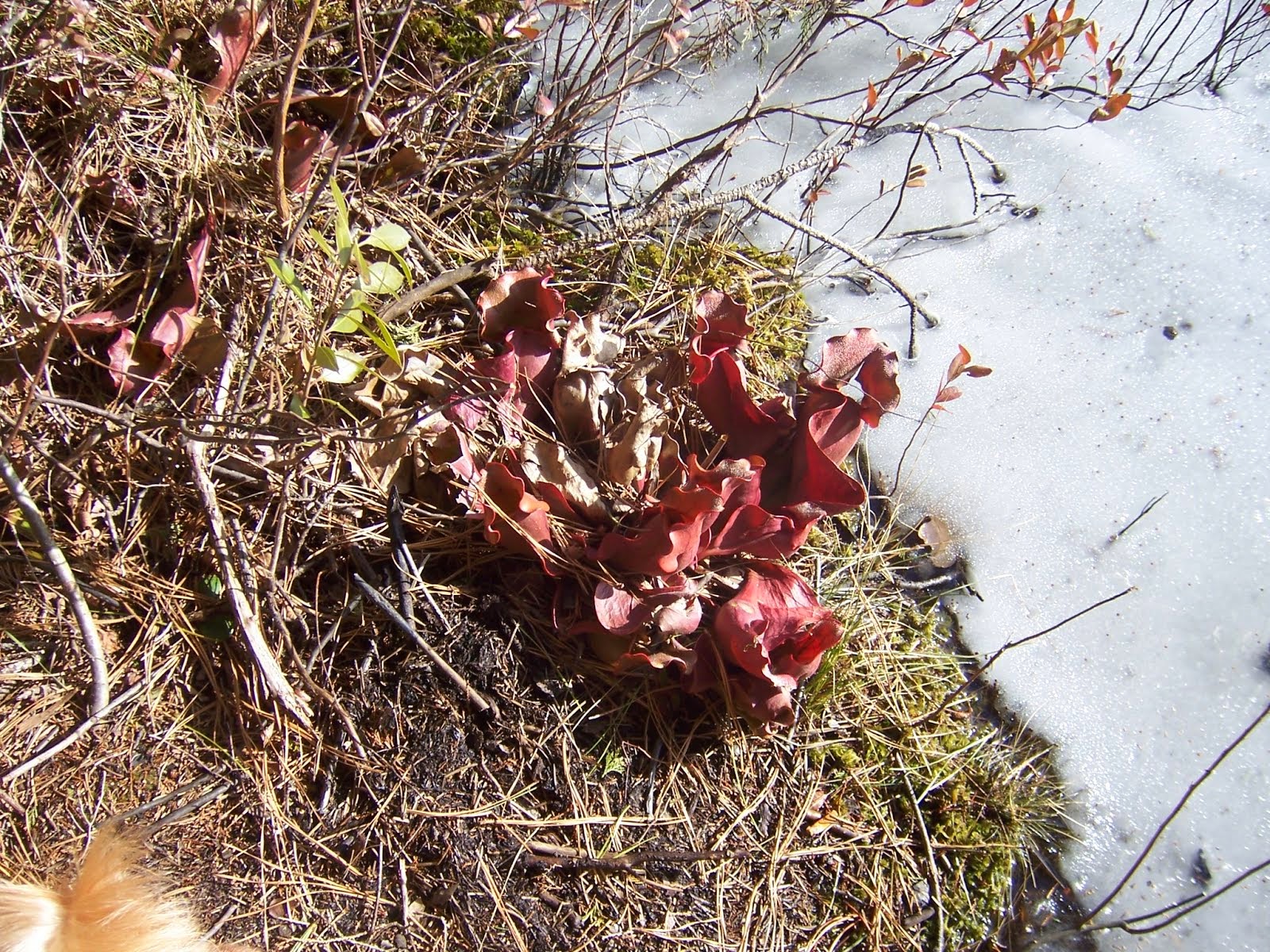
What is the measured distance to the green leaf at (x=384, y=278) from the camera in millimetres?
1723

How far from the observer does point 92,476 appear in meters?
1.65

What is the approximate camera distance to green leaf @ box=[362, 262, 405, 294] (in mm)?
1723

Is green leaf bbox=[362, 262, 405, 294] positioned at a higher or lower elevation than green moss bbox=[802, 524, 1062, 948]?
higher

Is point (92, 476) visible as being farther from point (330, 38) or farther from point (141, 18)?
point (330, 38)

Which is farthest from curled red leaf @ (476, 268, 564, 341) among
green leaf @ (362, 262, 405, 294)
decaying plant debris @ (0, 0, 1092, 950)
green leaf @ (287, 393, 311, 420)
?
green leaf @ (287, 393, 311, 420)

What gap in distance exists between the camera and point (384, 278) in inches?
68.4

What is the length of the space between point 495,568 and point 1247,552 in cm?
176

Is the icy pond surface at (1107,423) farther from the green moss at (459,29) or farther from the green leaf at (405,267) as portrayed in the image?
the green leaf at (405,267)

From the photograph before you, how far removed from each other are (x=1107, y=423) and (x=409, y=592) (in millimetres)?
1754

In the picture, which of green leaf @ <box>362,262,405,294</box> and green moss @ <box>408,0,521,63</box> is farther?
green moss @ <box>408,0,521,63</box>

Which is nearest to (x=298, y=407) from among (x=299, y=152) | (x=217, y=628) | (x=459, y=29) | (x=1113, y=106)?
(x=217, y=628)

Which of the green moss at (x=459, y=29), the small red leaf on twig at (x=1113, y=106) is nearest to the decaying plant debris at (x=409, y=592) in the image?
the green moss at (x=459, y=29)

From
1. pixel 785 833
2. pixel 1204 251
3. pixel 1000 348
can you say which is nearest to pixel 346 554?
pixel 785 833

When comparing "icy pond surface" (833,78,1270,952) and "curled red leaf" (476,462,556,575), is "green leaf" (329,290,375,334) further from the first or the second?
"icy pond surface" (833,78,1270,952)
